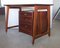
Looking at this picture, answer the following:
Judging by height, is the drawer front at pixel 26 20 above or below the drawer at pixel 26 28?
above

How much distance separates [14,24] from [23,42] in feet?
3.50

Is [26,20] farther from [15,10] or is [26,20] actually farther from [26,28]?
[15,10]

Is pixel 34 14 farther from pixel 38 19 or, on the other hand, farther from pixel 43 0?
pixel 43 0

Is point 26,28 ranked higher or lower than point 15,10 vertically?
lower

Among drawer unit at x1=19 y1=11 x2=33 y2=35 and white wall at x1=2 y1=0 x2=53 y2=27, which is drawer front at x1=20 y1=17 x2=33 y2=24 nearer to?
drawer unit at x1=19 y1=11 x2=33 y2=35

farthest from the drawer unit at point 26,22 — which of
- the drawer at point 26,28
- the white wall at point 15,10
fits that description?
the white wall at point 15,10

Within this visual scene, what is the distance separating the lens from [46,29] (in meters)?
2.40

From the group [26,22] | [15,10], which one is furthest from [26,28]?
[15,10]

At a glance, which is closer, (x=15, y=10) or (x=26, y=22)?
(x=26, y=22)

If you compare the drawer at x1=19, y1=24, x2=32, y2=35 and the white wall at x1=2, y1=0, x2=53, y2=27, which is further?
the white wall at x1=2, y1=0, x2=53, y2=27

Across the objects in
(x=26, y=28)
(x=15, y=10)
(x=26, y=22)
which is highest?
(x=15, y=10)

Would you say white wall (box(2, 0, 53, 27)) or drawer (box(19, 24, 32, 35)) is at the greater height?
white wall (box(2, 0, 53, 27))

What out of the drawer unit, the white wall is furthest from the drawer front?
the white wall

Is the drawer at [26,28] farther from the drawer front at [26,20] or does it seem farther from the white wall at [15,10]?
the white wall at [15,10]
